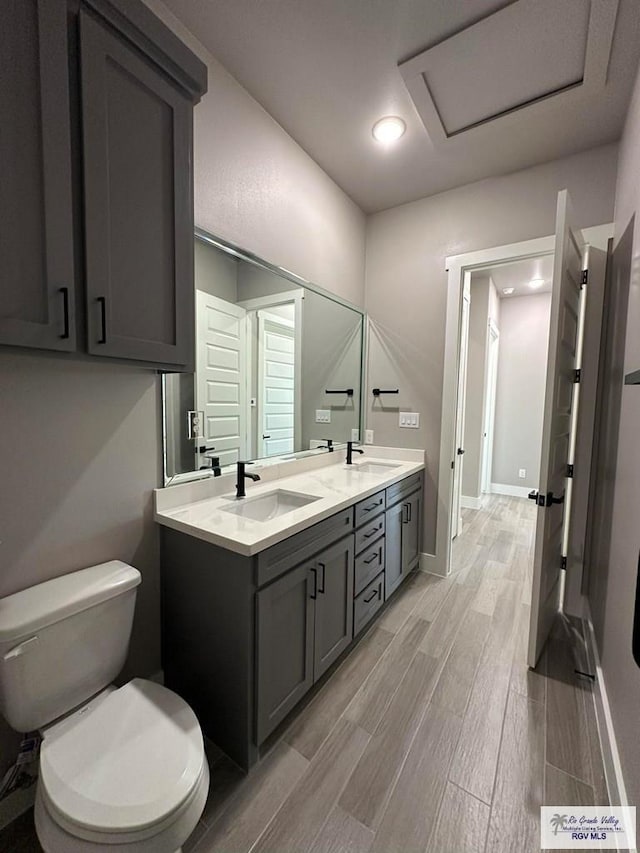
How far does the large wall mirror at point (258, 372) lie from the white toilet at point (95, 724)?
0.57 meters

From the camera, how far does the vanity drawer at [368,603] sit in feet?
6.01

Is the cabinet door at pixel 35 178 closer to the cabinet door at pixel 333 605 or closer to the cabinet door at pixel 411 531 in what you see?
the cabinet door at pixel 333 605

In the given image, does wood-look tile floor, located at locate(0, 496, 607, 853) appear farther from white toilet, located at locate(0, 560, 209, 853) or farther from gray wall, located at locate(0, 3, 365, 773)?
gray wall, located at locate(0, 3, 365, 773)

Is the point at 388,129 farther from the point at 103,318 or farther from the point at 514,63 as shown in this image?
the point at 103,318

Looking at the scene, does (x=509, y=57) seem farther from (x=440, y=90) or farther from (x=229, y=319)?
(x=229, y=319)

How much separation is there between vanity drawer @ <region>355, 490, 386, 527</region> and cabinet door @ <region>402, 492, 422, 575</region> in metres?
0.40

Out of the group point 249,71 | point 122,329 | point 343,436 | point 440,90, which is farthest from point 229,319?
point 440,90

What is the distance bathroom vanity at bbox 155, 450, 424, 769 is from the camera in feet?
4.00

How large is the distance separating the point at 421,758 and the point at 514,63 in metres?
2.93

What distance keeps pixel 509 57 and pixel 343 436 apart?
7.31 ft

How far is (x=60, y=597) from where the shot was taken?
1.06 m

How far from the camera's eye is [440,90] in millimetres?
1709

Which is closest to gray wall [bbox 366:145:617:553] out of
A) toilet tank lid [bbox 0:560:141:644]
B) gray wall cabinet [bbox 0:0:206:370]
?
gray wall cabinet [bbox 0:0:206:370]

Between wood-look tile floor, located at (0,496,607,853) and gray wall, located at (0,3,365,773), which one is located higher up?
gray wall, located at (0,3,365,773)
